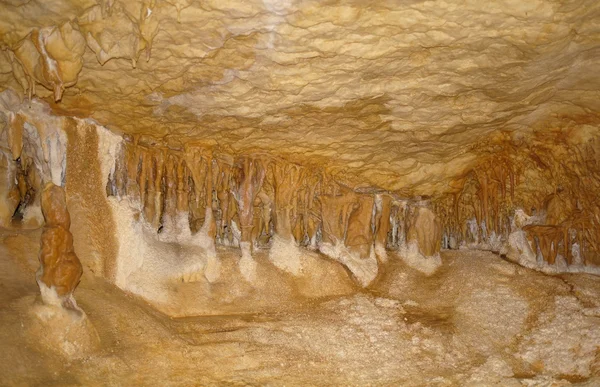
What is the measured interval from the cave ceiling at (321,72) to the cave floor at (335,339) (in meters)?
2.51

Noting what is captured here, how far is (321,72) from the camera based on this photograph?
7754mm

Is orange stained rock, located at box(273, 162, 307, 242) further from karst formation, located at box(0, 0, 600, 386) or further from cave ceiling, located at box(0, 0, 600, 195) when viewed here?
cave ceiling, located at box(0, 0, 600, 195)

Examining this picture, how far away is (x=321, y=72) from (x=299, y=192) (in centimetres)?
342

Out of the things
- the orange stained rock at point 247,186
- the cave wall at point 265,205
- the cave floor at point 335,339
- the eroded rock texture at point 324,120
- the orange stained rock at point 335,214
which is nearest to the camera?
the eroded rock texture at point 324,120

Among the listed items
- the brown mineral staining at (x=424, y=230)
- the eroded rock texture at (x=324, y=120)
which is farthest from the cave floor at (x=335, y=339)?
the brown mineral staining at (x=424, y=230)

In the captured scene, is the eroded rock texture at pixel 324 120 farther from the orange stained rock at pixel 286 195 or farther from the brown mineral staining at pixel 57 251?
the brown mineral staining at pixel 57 251

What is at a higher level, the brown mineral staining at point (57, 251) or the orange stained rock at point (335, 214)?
the orange stained rock at point (335, 214)

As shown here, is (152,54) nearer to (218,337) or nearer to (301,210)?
(218,337)

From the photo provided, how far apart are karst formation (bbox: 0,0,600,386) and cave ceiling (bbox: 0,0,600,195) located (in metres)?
0.04

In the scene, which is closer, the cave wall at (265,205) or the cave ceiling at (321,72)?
the cave ceiling at (321,72)

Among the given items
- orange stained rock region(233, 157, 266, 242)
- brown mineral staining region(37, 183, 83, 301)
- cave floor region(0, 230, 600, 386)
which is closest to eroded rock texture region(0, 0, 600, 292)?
orange stained rock region(233, 157, 266, 242)

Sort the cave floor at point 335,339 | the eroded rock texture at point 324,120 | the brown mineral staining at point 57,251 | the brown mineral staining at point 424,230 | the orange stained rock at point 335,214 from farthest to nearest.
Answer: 1. the brown mineral staining at point 424,230
2. the orange stained rock at point 335,214
3. the brown mineral staining at point 57,251
4. the cave floor at point 335,339
5. the eroded rock texture at point 324,120

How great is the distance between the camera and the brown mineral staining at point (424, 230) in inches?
455

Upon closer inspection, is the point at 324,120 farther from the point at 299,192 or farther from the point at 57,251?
the point at 57,251
